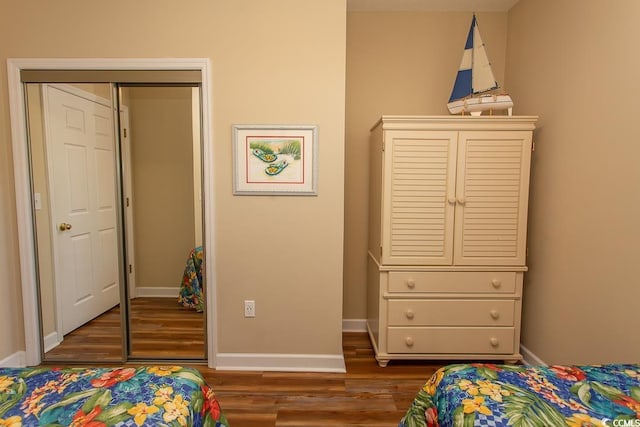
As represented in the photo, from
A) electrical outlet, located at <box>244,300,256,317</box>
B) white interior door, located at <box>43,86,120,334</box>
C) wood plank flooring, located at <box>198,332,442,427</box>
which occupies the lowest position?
wood plank flooring, located at <box>198,332,442,427</box>

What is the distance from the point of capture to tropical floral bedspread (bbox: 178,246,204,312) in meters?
2.44

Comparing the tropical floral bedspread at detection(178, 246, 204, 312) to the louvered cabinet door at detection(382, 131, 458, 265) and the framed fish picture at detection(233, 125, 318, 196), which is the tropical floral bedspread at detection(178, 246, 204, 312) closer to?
the framed fish picture at detection(233, 125, 318, 196)

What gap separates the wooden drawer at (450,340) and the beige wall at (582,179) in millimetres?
267

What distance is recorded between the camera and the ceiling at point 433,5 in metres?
2.61

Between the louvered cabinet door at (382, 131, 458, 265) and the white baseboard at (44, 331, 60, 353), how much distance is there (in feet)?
7.90

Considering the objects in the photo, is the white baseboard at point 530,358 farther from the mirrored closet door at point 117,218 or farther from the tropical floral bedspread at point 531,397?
the mirrored closet door at point 117,218

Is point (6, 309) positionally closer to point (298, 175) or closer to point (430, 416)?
point (298, 175)

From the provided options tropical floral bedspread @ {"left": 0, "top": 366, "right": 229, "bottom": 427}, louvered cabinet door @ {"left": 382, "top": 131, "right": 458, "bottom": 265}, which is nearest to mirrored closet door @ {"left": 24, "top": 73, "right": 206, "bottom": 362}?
tropical floral bedspread @ {"left": 0, "top": 366, "right": 229, "bottom": 427}

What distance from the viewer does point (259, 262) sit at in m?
2.33

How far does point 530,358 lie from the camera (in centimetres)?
240

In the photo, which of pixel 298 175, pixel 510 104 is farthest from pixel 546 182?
pixel 298 175

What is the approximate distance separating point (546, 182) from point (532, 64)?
870mm

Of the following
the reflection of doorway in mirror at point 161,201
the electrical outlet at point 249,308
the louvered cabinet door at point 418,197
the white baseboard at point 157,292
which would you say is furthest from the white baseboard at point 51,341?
the louvered cabinet door at point 418,197

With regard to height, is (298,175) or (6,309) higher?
(298,175)
